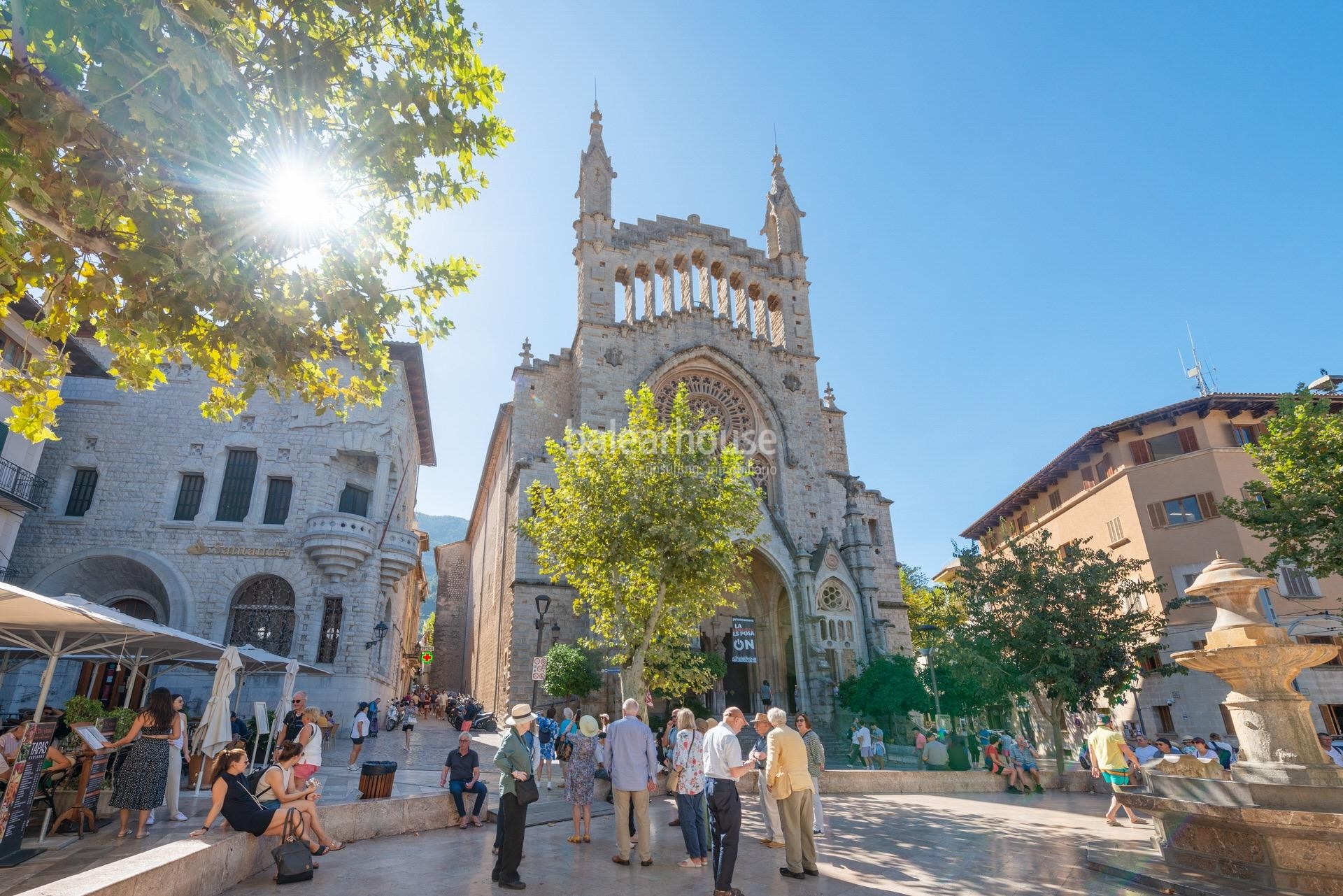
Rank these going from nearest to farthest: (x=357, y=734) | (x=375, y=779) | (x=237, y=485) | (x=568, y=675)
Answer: (x=375, y=779), (x=357, y=734), (x=568, y=675), (x=237, y=485)

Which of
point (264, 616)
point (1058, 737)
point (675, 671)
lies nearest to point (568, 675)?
point (675, 671)

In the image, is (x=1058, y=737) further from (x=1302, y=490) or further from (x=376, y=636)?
(x=376, y=636)

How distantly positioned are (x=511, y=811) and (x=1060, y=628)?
689 inches

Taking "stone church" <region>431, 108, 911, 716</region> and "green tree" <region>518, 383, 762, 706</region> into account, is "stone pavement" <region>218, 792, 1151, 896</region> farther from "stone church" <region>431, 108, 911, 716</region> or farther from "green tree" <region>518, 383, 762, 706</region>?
"stone church" <region>431, 108, 911, 716</region>

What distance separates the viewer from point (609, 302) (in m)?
30.5

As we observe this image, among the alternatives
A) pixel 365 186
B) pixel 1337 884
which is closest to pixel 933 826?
pixel 1337 884

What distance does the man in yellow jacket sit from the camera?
278 inches

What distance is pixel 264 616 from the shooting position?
69.4ft

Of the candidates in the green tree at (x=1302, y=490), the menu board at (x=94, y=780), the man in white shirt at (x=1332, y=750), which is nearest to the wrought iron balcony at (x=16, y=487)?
the menu board at (x=94, y=780)

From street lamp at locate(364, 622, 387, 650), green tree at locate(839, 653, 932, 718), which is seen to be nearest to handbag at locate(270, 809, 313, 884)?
street lamp at locate(364, 622, 387, 650)

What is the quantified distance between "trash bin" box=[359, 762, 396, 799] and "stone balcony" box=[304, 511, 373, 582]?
43.5 feet

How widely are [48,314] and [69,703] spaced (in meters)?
8.11

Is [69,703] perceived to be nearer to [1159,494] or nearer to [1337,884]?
[1337,884]

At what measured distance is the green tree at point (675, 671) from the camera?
17.2 metres
